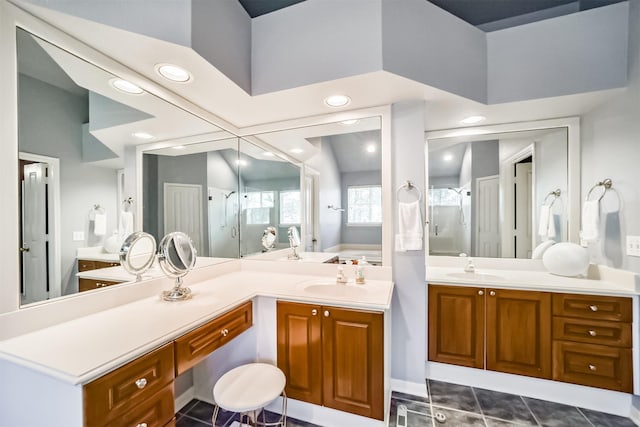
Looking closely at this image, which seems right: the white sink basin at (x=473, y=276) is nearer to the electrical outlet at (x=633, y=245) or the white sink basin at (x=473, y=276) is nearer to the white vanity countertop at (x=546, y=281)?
the white vanity countertop at (x=546, y=281)

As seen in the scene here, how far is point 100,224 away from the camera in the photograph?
136cm

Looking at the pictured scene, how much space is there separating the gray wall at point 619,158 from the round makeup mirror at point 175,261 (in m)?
2.94

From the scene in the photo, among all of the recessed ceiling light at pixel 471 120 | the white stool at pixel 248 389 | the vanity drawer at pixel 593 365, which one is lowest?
the vanity drawer at pixel 593 365

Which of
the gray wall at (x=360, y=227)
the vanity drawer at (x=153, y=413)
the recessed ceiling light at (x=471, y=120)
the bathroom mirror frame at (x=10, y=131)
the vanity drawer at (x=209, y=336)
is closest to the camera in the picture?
the vanity drawer at (x=153, y=413)

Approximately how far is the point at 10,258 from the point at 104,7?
46.6 inches

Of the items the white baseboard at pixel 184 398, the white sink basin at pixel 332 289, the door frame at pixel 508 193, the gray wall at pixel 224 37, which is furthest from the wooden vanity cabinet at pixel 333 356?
the door frame at pixel 508 193

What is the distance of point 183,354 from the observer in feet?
3.67

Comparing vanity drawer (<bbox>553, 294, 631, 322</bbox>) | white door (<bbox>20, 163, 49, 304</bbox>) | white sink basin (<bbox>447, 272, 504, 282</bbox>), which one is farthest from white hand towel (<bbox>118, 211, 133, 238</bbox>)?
vanity drawer (<bbox>553, 294, 631, 322</bbox>)

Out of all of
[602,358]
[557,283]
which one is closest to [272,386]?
[557,283]

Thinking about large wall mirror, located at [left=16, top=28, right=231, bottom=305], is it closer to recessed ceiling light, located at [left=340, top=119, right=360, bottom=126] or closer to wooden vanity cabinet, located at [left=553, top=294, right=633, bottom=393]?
recessed ceiling light, located at [left=340, top=119, right=360, bottom=126]

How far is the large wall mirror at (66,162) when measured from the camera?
1.09 meters

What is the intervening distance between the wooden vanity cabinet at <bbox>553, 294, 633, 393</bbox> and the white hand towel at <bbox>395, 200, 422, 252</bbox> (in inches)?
41.3

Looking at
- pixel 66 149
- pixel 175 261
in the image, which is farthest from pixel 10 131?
pixel 175 261

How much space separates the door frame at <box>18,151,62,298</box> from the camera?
1.17 metres
